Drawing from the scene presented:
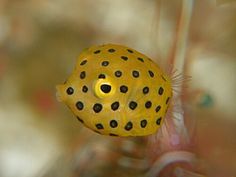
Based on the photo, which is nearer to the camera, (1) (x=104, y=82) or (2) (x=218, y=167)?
(1) (x=104, y=82)

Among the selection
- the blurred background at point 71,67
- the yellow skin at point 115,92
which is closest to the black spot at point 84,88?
the yellow skin at point 115,92

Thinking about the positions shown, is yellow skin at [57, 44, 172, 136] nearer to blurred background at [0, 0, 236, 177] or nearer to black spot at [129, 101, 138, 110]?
black spot at [129, 101, 138, 110]

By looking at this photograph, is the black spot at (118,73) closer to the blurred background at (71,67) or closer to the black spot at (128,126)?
the black spot at (128,126)

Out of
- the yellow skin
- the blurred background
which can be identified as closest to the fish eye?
the yellow skin

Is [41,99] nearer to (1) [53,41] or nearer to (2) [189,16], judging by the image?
(1) [53,41]

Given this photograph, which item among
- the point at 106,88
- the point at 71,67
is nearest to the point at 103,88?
the point at 106,88

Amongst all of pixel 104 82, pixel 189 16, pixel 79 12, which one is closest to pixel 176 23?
pixel 189 16

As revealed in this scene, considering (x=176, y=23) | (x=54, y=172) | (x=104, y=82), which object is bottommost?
(x=54, y=172)

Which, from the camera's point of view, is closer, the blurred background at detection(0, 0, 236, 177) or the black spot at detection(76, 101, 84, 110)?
the black spot at detection(76, 101, 84, 110)
